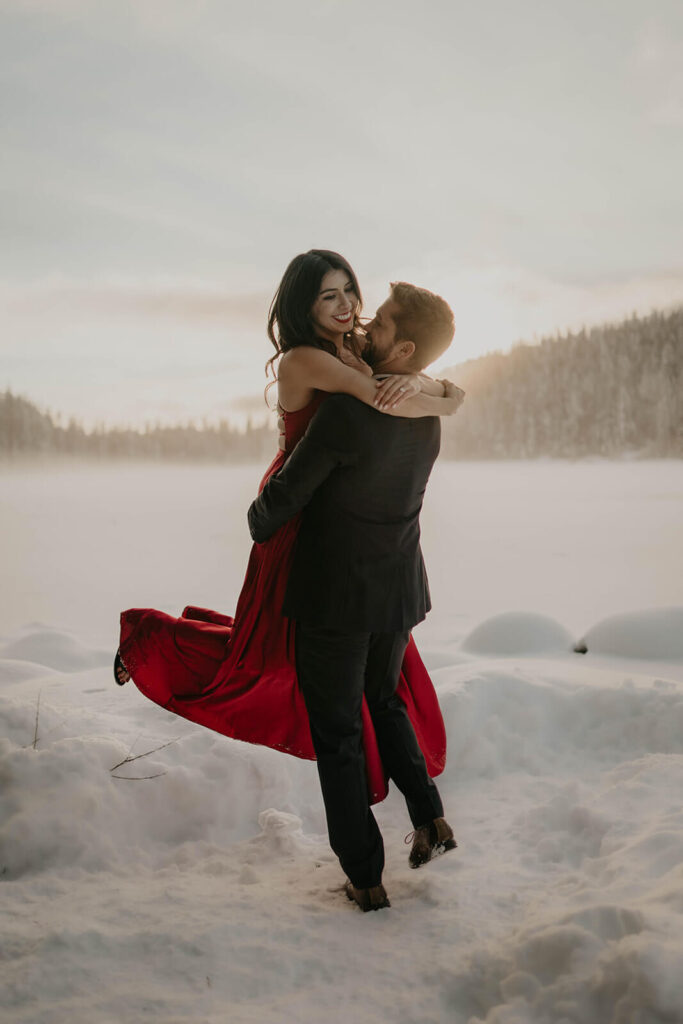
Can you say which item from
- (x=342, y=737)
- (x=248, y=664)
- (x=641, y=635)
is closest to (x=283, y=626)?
(x=248, y=664)

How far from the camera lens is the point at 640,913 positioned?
135 centimetres

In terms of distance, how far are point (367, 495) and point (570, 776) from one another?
1.45 m

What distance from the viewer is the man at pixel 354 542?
5.15 feet

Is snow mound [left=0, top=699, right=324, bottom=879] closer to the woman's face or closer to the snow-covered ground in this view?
the snow-covered ground

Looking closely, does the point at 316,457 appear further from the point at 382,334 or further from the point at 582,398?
the point at 582,398

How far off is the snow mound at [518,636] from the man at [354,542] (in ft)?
7.00

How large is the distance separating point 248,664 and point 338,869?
0.67 metres

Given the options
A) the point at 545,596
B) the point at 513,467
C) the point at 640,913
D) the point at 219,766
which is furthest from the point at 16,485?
the point at 640,913

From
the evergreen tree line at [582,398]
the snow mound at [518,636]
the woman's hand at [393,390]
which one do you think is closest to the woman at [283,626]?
the woman's hand at [393,390]

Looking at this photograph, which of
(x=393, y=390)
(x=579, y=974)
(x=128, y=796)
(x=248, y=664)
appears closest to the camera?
(x=579, y=974)

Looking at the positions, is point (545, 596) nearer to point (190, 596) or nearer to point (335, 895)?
point (190, 596)

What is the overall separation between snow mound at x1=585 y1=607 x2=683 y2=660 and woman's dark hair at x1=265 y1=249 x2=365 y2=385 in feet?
8.69

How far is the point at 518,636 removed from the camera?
149 inches

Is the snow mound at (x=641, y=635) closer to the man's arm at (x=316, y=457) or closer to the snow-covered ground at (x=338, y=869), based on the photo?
the snow-covered ground at (x=338, y=869)
